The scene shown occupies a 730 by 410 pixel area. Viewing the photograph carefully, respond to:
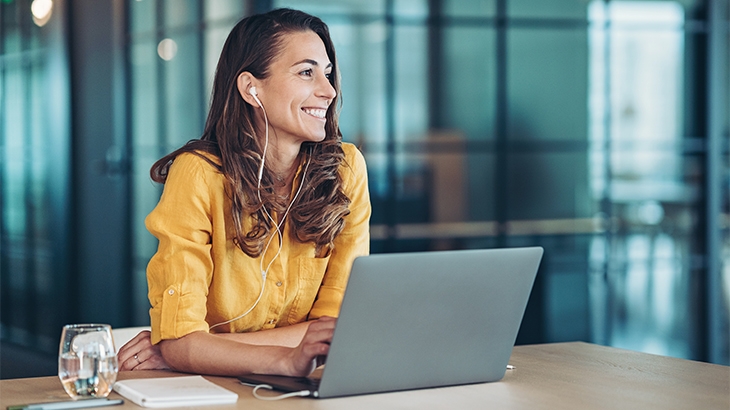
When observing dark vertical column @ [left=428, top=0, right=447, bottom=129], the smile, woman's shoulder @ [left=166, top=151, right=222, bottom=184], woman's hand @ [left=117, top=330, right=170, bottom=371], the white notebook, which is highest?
dark vertical column @ [left=428, top=0, right=447, bottom=129]

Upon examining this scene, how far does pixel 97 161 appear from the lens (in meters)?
4.20

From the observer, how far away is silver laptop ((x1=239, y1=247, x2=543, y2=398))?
4.20ft

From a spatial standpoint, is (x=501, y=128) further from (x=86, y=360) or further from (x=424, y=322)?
(x=86, y=360)

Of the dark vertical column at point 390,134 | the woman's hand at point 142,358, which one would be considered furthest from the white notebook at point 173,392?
the dark vertical column at point 390,134

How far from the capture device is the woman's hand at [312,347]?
4.47 ft

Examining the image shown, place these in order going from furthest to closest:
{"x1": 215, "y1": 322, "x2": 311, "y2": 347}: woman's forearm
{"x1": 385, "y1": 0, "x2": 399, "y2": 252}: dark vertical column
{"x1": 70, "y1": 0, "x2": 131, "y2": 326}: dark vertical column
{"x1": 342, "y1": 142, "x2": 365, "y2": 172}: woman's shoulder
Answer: {"x1": 385, "y1": 0, "x2": 399, "y2": 252}: dark vertical column, {"x1": 70, "y1": 0, "x2": 131, "y2": 326}: dark vertical column, {"x1": 342, "y1": 142, "x2": 365, "y2": 172}: woman's shoulder, {"x1": 215, "y1": 322, "x2": 311, "y2": 347}: woman's forearm

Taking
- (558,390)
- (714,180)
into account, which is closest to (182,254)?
(558,390)

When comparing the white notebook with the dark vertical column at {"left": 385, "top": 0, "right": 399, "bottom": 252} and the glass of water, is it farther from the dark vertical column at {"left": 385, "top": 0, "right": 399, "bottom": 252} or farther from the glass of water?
the dark vertical column at {"left": 385, "top": 0, "right": 399, "bottom": 252}

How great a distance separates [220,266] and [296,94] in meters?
0.38

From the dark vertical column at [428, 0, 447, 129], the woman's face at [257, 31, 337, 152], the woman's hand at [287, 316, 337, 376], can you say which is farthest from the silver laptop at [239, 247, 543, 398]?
the dark vertical column at [428, 0, 447, 129]

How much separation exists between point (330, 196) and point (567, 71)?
341cm

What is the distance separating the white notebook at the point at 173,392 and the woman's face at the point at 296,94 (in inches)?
25.3

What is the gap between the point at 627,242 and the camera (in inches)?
203

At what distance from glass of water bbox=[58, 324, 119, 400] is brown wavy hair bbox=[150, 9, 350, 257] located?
1.69ft
